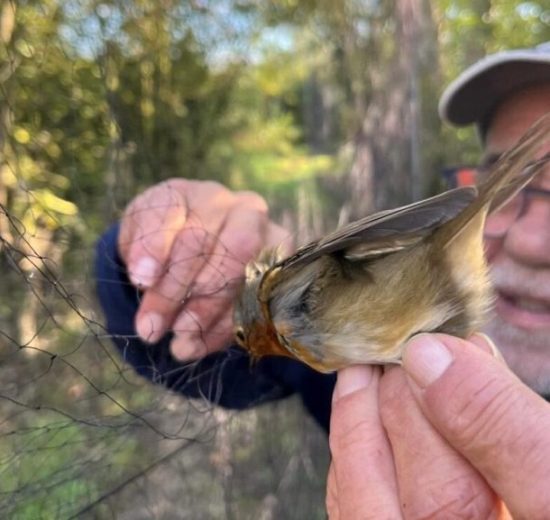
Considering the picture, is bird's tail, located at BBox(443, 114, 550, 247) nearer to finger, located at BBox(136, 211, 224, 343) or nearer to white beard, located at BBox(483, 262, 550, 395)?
finger, located at BBox(136, 211, 224, 343)

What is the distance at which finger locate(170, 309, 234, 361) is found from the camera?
1211 mm

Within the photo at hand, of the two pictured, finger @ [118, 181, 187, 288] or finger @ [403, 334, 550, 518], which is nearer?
finger @ [403, 334, 550, 518]

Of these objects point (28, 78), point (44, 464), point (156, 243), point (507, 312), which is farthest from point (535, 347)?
point (28, 78)

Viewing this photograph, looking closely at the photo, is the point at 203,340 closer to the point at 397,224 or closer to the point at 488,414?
the point at 397,224

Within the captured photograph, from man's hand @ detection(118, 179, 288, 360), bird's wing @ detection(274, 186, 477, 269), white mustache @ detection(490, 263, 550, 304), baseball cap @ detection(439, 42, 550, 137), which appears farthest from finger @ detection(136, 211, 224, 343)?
baseball cap @ detection(439, 42, 550, 137)

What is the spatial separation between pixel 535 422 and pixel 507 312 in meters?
0.88

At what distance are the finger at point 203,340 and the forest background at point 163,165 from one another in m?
0.10

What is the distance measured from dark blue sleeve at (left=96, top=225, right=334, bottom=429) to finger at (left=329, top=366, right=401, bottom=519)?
1.00 ft

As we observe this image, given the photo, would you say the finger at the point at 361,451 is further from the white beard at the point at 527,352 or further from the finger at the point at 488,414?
the white beard at the point at 527,352

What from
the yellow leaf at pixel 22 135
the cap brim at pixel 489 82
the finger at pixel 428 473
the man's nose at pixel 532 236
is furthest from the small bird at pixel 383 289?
the yellow leaf at pixel 22 135

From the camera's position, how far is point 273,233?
58.7 inches

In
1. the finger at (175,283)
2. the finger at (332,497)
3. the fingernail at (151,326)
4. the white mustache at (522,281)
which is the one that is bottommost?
the finger at (332,497)

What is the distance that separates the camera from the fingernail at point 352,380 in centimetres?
102

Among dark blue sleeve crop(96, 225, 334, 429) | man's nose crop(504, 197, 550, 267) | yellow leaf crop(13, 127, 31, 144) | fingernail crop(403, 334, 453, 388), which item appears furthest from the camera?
yellow leaf crop(13, 127, 31, 144)
